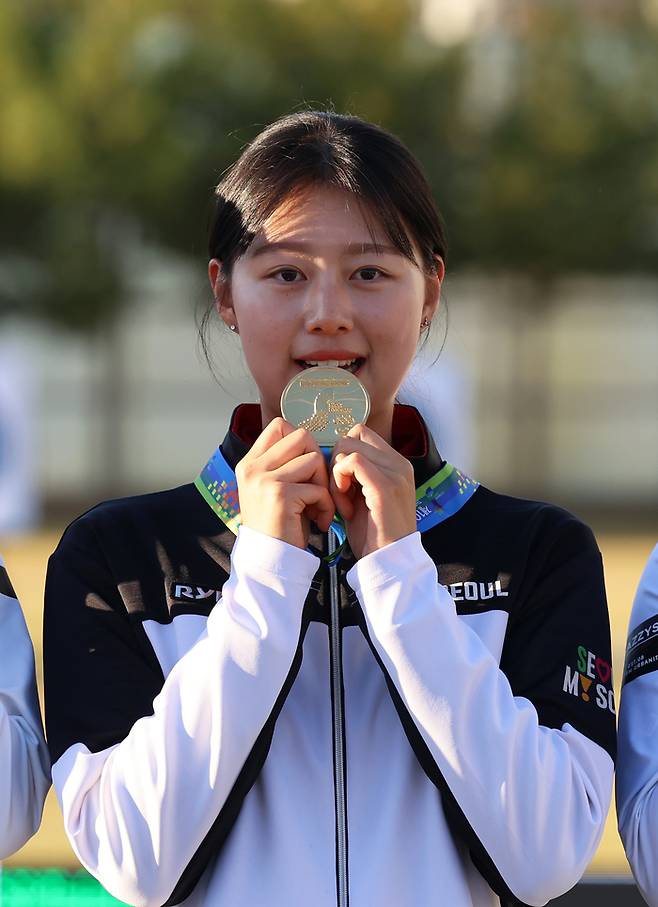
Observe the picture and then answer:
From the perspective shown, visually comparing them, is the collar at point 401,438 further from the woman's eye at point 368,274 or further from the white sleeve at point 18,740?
the white sleeve at point 18,740

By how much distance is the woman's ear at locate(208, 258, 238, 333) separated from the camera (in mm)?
2561

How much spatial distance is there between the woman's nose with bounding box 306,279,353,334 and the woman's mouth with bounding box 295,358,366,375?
0.05 metres

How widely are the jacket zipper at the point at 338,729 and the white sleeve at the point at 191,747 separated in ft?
0.42

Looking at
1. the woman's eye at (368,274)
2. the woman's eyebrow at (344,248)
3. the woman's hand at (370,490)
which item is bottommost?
the woman's hand at (370,490)

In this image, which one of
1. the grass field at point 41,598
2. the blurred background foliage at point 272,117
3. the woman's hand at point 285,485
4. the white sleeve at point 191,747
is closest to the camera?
the white sleeve at point 191,747

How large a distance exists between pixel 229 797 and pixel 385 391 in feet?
2.29

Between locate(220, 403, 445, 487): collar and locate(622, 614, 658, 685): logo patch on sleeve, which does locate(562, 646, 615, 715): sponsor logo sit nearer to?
locate(622, 614, 658, 685): logo patch on sleeve

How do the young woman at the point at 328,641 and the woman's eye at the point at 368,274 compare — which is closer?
the young woman at the point at 328,641

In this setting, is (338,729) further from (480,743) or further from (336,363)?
(336,363)

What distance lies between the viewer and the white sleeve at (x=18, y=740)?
2.28 m

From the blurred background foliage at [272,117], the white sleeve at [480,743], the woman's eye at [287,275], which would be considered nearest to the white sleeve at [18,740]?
the white sleeve at [480,743]

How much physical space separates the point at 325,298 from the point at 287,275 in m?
0.10

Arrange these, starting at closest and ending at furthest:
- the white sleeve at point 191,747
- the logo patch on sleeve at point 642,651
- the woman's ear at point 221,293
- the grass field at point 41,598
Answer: the white sleeve at point 191,747, the logo patch on sleeve at point 642,651, the woman's ear at point 221,293, the grass field at point 41,598

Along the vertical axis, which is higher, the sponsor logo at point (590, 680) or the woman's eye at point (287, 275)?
the woman's eye at point (287, 275)
